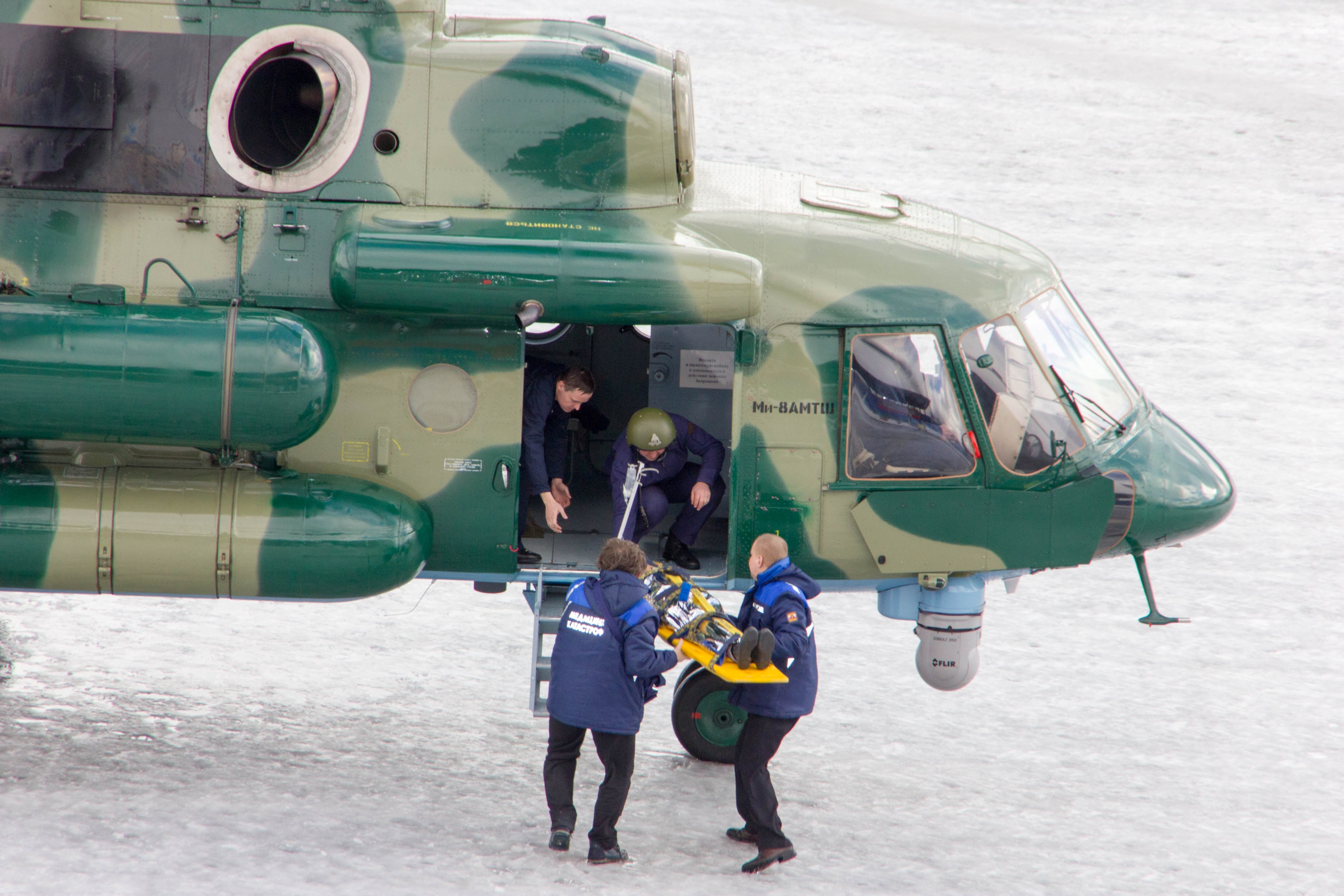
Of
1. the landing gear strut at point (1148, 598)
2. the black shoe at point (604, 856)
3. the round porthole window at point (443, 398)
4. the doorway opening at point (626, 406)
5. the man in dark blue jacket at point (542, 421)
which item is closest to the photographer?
the black shoe at point (604, 856)

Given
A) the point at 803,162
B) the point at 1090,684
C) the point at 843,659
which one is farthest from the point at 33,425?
the point at 803,162

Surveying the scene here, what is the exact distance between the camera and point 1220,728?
9219 millimetres

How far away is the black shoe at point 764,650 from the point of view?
245 inches

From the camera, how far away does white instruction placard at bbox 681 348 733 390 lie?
8.57 meters

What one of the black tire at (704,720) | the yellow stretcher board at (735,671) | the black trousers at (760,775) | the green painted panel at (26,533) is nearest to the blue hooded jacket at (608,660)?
the yellow stretcher board at (735,671)

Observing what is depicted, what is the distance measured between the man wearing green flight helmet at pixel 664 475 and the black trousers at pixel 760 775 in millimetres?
1391

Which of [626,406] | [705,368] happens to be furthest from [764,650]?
[626,406]

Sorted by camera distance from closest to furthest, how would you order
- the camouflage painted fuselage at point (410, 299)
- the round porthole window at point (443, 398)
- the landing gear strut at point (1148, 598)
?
the camouflage painted fuselage at point (410, 299) < the round porthole window at point (443, 398) < the landing gear strut at point (1148, 598)

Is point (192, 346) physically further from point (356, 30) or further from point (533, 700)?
point (533, 700)

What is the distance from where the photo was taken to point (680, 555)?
25.7 ft

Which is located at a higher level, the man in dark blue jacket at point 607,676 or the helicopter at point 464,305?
the helicopter at point 464,305

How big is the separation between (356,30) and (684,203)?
2.06 m

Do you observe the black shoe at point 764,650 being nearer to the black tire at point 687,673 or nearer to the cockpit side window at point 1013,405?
the black tire at point 687,673

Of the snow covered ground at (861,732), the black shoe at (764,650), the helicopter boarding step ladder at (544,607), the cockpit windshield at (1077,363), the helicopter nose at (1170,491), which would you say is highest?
the cockpit windshield at (1077,363)
